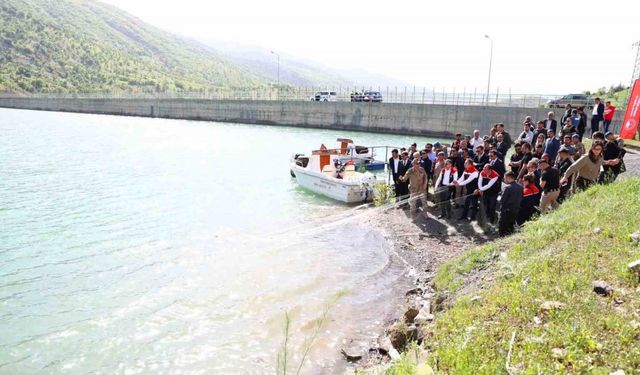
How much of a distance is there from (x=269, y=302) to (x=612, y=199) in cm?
681

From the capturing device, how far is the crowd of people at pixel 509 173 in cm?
1020

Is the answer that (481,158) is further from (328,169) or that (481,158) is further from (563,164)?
(328,169)

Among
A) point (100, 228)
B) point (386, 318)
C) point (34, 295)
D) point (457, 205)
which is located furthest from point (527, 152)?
point (100, 228)

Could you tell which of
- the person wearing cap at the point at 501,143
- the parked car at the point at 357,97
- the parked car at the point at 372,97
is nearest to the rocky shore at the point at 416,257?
the person wearing cap at the point at 501,143

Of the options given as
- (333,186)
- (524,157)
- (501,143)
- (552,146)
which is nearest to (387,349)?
(524,157)

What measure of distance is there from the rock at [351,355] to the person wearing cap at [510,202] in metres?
4.97

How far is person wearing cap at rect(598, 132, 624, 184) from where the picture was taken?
1072cm

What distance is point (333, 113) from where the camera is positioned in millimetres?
53906

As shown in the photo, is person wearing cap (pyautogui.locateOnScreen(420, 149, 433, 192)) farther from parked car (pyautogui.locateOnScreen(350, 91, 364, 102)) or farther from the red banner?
parked car (pyautogui.locateOnScreen(350, 91, 364, 102))

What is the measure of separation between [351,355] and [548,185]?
19.6 ft

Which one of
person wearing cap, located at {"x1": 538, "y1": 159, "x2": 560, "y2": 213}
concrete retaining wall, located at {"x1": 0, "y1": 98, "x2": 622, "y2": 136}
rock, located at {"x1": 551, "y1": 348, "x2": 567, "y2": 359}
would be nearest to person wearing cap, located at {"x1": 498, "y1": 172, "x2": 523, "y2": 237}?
person wearing cap, located at {"x1": 538, "y1": 159, "x2": 560, "y2": 213}

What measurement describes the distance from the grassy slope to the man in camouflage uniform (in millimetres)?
4964

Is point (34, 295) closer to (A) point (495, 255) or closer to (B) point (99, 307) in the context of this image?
(B) point (99, 307)

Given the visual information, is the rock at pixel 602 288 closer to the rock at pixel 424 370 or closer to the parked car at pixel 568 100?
the rock at pixel 424 370
